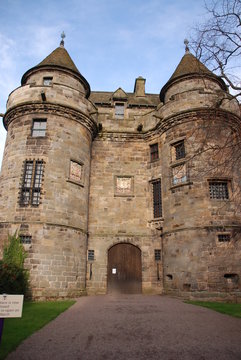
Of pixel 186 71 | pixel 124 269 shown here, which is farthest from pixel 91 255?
pixel 186 71

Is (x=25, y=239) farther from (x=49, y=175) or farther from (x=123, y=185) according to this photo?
(x=123, y=185)

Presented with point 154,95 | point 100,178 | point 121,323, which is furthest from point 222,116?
point 121,323

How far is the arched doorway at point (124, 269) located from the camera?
49.1 feet

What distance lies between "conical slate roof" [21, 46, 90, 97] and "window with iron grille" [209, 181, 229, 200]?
35.2 feet

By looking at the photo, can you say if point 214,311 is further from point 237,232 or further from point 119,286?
point 119,286

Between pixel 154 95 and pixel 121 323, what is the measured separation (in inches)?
839

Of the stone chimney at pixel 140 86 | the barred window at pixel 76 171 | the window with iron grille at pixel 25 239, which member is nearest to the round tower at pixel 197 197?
the barred window at pixel 76 171

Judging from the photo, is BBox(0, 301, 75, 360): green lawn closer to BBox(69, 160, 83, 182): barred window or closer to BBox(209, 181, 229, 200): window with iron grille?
BBox(69, 160, 83, 182): barred window

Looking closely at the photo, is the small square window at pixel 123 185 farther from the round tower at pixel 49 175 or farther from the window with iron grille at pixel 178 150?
the window with iron grille at pixel 178 150

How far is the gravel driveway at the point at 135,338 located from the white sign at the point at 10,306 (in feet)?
2.51

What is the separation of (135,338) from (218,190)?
1027 cm

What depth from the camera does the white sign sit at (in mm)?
4344

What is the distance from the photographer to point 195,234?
43.4 feet

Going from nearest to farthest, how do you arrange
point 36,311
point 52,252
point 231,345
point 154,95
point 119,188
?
point 231,345
point 36,311
point 52,252
point 119,188
point 154,95
